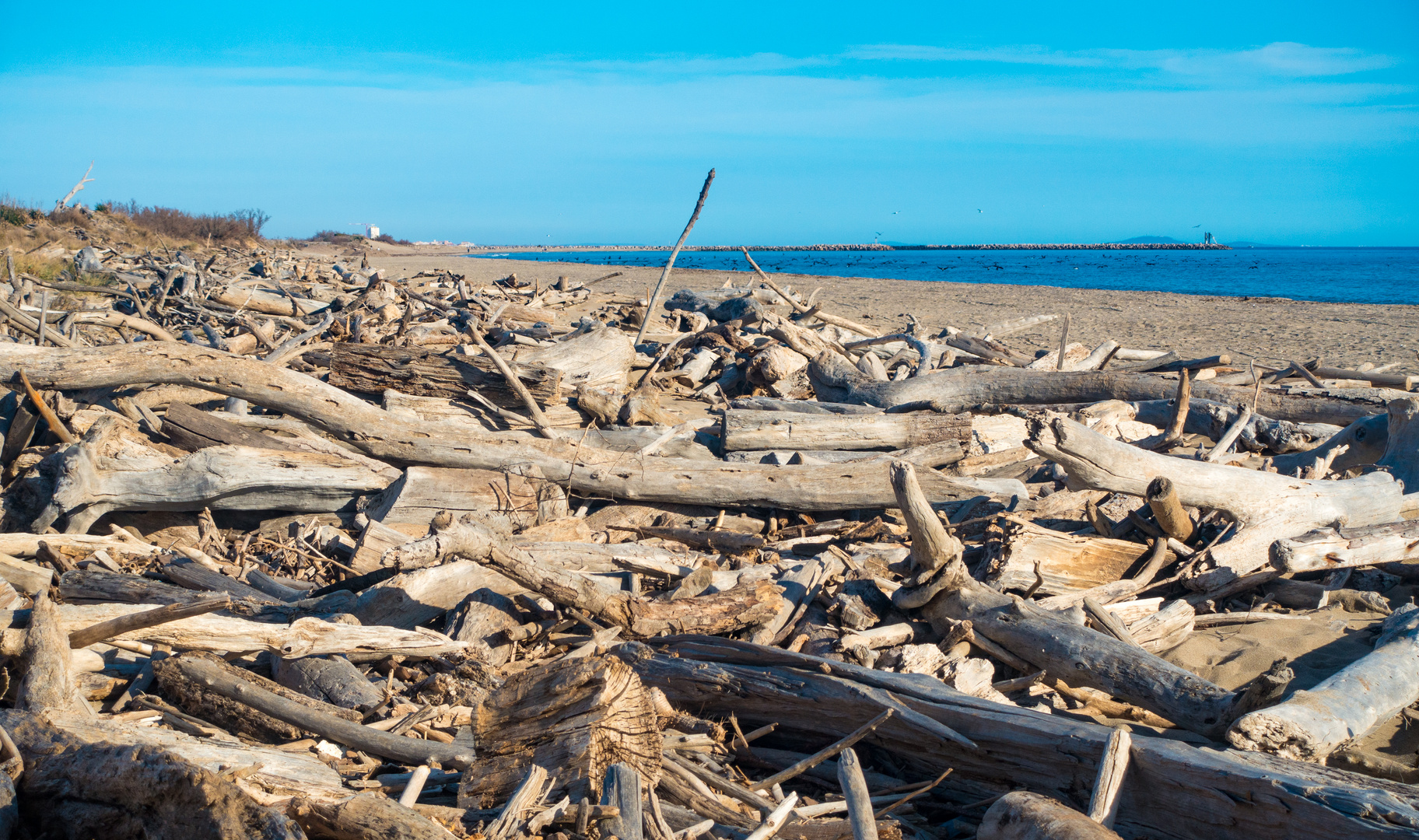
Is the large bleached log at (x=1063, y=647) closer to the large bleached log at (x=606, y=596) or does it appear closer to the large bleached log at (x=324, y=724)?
the large bleached log at (x=606, y=596)

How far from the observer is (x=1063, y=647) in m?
3.20

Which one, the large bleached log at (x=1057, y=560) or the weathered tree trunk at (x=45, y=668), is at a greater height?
the weathered tree trunk at (x=45, y=668)

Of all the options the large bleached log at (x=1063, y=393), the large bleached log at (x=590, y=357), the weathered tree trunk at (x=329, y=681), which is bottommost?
the weathered tree trunk at (x=329, y=681)

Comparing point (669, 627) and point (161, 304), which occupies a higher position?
point (161, 304)

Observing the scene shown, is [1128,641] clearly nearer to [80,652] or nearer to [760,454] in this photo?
[760,454]

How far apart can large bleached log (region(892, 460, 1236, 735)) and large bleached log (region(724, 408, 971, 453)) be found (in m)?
2.26

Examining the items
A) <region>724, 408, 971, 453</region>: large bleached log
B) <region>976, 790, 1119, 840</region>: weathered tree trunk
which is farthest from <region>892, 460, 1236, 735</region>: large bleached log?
<region>724, 408, 971, 453</region>: large bleached log

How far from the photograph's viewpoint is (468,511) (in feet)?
15.7

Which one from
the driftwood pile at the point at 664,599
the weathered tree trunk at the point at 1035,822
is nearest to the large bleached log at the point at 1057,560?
the driftwood pile at the point at 664,599

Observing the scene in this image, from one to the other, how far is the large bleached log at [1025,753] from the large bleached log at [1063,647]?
543 mm

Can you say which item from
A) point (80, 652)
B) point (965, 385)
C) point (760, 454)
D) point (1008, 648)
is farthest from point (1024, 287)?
point (80, 652)

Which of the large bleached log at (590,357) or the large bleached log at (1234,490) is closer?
the large bleached log at (1234,490)

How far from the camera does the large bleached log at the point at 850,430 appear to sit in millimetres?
5801

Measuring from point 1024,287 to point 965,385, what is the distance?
80.0 ft
